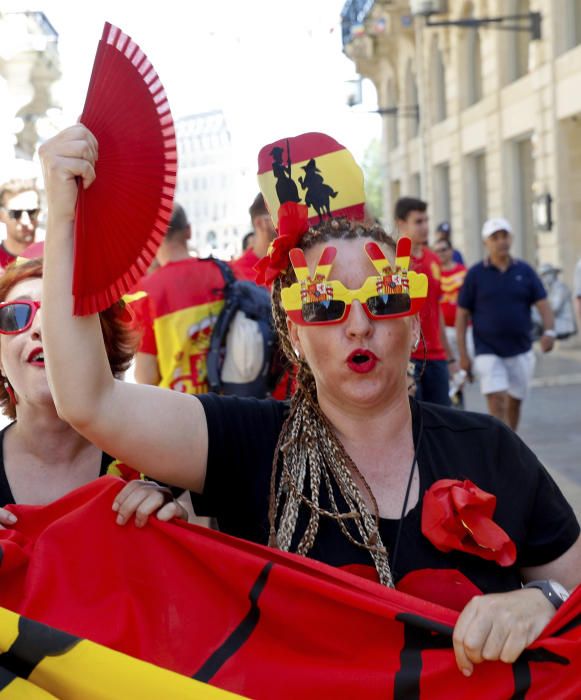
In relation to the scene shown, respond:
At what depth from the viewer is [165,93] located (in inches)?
81.7

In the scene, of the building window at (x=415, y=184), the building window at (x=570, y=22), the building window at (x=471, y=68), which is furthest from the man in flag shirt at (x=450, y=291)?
the building window at (x=415, y=184)

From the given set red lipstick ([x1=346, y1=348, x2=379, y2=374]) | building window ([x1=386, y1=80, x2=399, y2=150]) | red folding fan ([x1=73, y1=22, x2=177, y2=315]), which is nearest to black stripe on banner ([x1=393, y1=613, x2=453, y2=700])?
red lipstick ([x1=346, y1=348, x2=379, y2=374])

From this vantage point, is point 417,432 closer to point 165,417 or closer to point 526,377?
point 165,417

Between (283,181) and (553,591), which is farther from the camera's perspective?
(283,181)

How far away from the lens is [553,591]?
2137mm

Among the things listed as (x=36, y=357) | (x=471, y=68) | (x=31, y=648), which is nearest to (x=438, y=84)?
(x=471, y=68)

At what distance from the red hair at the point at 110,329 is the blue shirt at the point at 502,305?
618 cm

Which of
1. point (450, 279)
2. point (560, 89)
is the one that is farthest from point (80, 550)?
point (560, 89)

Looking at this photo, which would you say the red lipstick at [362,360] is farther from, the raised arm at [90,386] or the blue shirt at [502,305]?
the blue shirt at [502,305]

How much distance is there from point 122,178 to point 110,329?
887 millimetres

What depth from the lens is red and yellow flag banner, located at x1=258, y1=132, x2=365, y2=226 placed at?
265cm

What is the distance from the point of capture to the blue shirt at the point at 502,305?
8883 mm

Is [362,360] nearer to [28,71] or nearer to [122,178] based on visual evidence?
[122,178]

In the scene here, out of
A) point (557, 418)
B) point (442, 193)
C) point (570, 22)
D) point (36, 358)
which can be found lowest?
point (557, 418)
